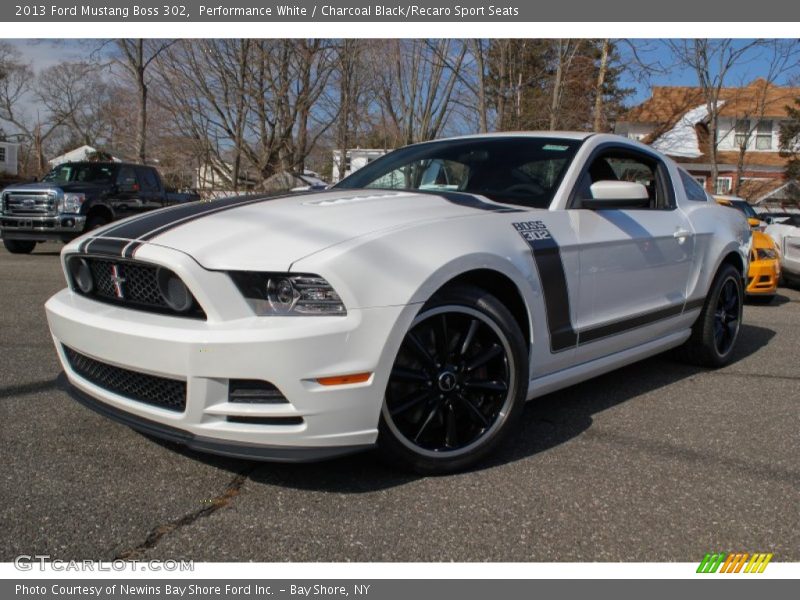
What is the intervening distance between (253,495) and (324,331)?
74 cm

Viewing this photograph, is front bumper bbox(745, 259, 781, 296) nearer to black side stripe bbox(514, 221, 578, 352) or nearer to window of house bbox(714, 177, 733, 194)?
black side stripe bbox(514, 221, 578, 352)

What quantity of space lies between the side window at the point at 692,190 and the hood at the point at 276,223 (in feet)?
6.69

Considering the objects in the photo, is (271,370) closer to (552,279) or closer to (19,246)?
(552,279)

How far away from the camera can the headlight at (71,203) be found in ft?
40.3

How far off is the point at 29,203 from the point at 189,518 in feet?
38.7

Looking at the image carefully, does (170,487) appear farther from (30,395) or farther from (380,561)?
(30,395)

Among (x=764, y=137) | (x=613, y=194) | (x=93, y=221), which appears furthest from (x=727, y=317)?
(x=764, y=137)

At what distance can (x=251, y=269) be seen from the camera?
8.00 ft

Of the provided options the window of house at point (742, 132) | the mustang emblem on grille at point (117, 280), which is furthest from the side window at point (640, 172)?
the window of house at point (742, 132)

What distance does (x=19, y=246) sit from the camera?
42.4 ft

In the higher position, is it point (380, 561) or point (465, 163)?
point (465, 163)

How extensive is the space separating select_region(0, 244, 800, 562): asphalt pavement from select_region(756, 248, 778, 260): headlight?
202 inches

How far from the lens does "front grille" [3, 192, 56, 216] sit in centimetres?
1230
